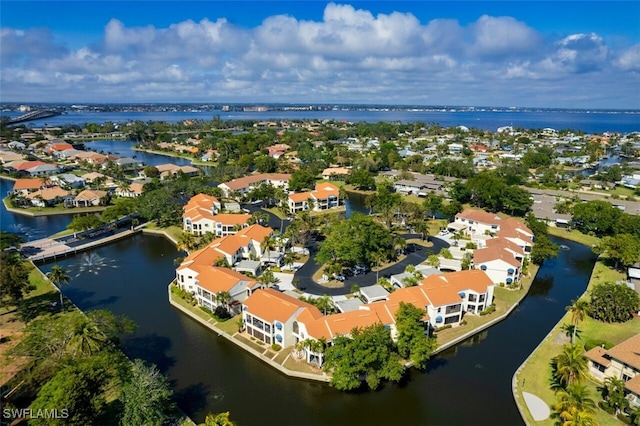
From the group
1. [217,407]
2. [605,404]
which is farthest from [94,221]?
[605,404]

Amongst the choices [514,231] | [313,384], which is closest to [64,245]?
[313,384]

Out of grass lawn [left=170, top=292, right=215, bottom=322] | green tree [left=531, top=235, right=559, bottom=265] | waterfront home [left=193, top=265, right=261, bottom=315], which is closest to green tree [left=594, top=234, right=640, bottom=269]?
green tree [left=531, top=235, right=559, bottom=265]

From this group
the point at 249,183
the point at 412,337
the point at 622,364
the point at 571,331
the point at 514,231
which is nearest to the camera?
the point at 622,364

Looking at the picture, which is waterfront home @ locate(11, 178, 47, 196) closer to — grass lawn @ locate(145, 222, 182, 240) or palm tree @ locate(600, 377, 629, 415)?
grass lawn @ locate(145, 222, 182, 240)

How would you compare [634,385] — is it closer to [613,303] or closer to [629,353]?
[629,353]

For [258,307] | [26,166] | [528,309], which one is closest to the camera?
[258,307]

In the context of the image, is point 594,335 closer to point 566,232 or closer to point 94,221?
point 566,232
